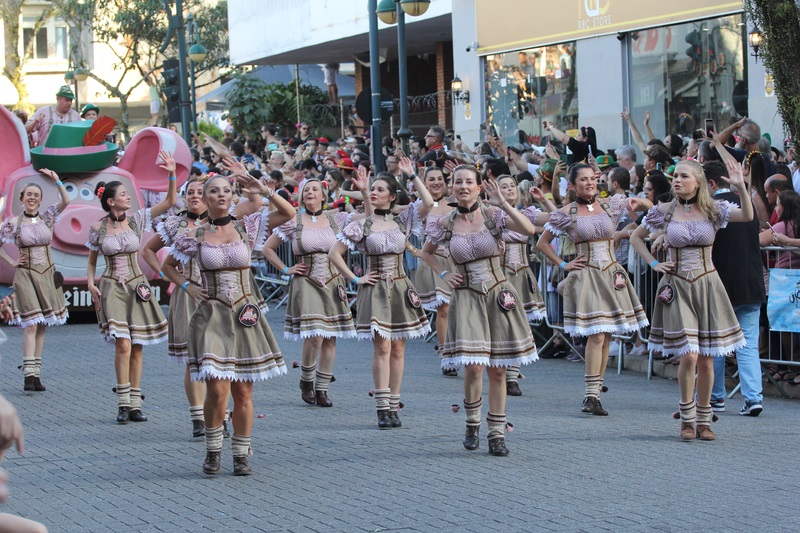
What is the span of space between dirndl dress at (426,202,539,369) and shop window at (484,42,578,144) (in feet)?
47.9

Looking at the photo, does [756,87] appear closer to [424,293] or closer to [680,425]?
[424,293]

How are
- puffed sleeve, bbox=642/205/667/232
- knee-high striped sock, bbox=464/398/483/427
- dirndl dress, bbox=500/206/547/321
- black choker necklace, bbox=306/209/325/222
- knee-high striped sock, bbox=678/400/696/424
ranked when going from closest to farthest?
1. knee-high striped sock, bbox=464/398/483/427
2. knee-high striped sock, bbox=678/400/696/424
3. puffed sleeve, bbox=642/205/667/232
4. black choker necklace, bbox=306/209/325/222
5. dirndl dress, bbox=500/206/547/321

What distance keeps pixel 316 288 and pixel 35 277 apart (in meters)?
3.21

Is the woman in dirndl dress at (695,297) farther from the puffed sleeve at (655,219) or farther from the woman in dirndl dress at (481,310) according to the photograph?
the woman in dirndl dress at (481,310)

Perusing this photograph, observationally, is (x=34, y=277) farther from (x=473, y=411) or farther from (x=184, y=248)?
(x=473, y=411)

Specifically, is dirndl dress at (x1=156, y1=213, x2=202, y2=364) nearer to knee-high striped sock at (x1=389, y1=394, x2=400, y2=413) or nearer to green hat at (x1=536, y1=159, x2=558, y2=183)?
knee-high striped sock at (x1=389, y1=394, x2=400, y2=413)

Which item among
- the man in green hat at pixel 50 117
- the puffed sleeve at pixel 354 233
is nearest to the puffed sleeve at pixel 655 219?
the puffed sleeve at pixel 354 233

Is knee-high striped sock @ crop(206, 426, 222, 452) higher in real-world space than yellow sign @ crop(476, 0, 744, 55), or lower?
lower

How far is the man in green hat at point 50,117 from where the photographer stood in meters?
18.8

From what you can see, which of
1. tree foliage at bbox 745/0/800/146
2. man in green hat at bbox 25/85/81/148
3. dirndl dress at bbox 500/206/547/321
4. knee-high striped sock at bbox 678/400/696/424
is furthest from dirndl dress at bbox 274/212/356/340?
man in green hat at bbox 25/85/81/148

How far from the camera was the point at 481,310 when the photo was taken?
8641 millimetres

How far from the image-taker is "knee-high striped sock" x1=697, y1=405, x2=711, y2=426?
29.7 ft

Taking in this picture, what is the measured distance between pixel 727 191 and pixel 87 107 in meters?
13.7

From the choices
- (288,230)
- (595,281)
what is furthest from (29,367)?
(595,281)
